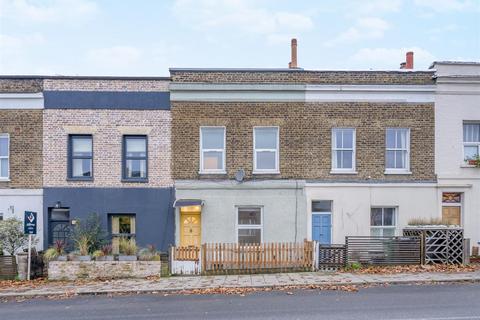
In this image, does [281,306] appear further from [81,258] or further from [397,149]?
[397,149]

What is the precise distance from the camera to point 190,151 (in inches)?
680

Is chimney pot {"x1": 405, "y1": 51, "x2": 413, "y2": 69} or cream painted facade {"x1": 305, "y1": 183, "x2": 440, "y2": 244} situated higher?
chimney pot {"x1": 405, "y1": 51, "x2": 413, "y2": 69}

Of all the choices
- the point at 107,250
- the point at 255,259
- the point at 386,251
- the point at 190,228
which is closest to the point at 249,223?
the point at 190,228

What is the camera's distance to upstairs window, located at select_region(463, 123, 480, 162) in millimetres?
17750

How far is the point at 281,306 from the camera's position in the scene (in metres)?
10.2

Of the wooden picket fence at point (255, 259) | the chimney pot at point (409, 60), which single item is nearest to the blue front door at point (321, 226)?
the wooden picket fence at point (255, 259)

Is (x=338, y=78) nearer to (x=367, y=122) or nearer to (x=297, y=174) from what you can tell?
(x=367, y=122)

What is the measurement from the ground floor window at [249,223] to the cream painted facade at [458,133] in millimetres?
7470

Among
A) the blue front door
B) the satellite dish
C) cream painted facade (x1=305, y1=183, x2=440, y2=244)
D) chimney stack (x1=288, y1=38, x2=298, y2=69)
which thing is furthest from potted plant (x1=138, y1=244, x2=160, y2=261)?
chimney stack (x1=288, y1=38, x2=298, y2=69)

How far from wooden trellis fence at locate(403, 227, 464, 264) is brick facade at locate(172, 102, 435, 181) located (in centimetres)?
288

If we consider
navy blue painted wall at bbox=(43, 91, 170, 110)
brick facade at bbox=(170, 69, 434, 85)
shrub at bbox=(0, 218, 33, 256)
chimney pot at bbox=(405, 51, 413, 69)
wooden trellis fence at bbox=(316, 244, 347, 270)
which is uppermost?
chimney pot at bbox=(405, 51, 413, 69)

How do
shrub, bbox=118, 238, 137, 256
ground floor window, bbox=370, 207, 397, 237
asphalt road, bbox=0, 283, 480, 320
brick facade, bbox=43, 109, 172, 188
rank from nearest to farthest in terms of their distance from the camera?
asphalt road, bbox=0, 283, 480, 320, shrub, bbox=118, 238, 137, 256, brick facade, bbox=43, 109, 172, 188, ground floor window, bbox=370, 207, 397, 237

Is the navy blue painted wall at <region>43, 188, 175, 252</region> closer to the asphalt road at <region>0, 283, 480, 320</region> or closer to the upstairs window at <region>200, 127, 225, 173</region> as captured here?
the upstairs window at <region>200, 127, 225, 173</region>

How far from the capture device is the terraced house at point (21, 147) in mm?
17047
